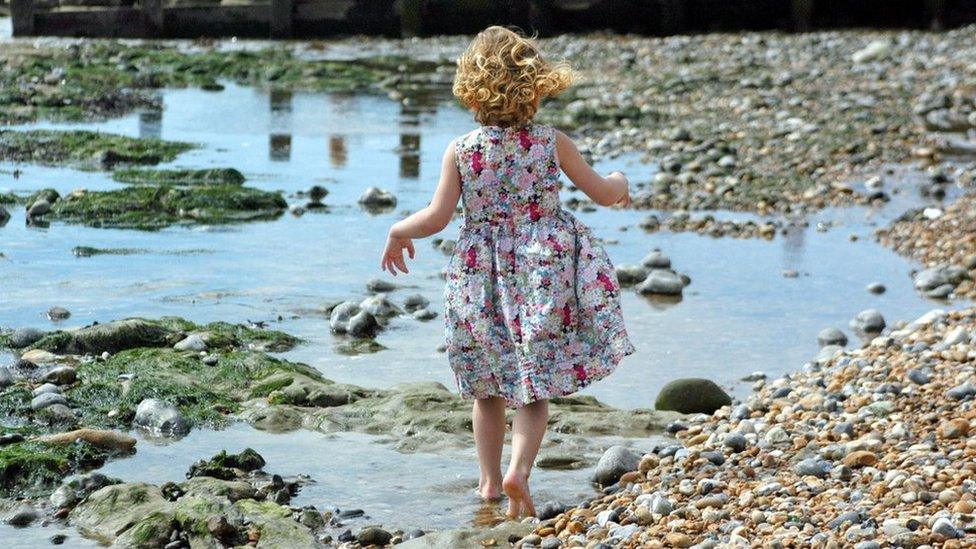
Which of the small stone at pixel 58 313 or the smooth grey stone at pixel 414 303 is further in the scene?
the smooth grey stone at pixel 414 303

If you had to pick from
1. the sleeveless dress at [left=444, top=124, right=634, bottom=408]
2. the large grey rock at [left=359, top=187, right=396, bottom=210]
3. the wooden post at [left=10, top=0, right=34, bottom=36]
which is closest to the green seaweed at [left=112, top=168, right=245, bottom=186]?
the large grey rock at [left=359, top=187, right=396, bottom=210]

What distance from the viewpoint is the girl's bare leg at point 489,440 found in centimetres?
509

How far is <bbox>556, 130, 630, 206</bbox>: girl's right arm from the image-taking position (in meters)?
4.99

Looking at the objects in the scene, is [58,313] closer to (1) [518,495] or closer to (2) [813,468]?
(1) [518,495]

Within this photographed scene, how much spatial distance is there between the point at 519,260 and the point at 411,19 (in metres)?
26.3

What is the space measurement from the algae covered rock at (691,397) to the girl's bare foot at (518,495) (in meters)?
1.63

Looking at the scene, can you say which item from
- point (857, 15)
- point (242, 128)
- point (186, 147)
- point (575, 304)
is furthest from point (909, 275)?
point (857, 15)

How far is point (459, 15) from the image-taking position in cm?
3120

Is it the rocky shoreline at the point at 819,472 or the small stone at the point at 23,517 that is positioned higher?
the rocky shoreline at the point at 819,472

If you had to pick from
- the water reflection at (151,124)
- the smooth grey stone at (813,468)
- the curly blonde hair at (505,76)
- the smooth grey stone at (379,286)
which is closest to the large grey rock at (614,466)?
the smooth grey stone at (813,468)

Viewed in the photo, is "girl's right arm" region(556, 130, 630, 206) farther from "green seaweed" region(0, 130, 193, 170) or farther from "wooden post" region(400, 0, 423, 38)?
"wooden post" region(400, 0, 423, 38)

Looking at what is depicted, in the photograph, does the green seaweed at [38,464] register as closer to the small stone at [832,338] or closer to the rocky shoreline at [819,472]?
the rocky shoreline at [819,472]

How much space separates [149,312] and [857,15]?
25197 millimetres

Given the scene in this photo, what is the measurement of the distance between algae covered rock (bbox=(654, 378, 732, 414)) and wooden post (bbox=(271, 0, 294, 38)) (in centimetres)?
2486
